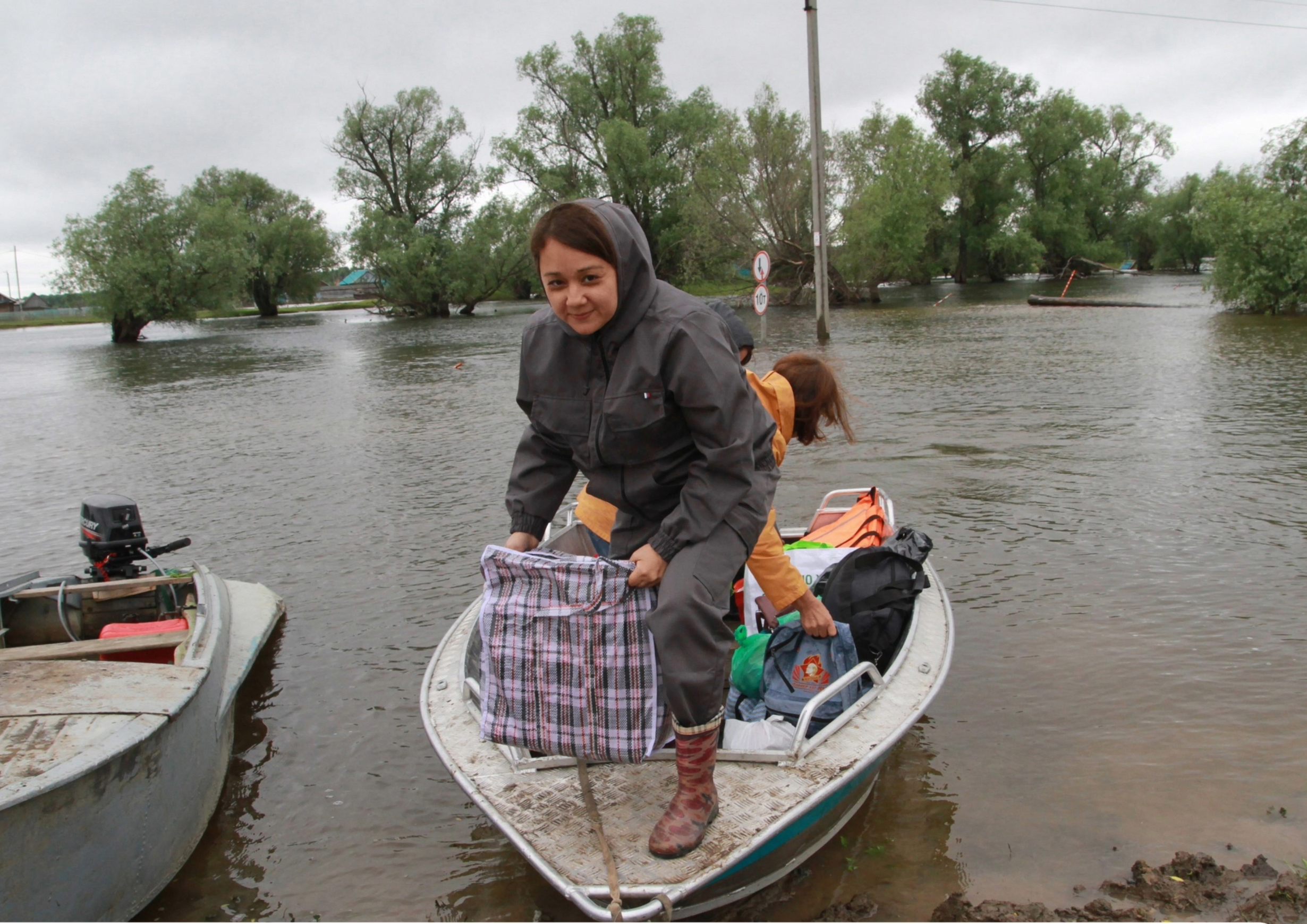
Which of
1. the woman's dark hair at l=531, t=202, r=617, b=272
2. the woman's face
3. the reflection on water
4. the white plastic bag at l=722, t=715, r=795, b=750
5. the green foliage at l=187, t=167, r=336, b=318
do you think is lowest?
the reflection on water

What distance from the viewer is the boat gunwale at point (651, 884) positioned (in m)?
2.40

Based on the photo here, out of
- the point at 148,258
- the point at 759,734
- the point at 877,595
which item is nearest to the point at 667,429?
the point at 759,734

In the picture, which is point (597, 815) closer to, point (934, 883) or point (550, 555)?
point (550, 555)

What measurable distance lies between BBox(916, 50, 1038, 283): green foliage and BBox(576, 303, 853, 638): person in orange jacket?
55.8 m

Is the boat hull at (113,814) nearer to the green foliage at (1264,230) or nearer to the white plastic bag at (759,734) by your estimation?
the white plastic bag at (759,734)

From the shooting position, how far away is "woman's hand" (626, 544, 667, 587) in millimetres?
2508

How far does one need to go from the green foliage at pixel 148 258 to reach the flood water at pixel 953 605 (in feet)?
91.8

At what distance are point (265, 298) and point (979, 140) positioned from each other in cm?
5016

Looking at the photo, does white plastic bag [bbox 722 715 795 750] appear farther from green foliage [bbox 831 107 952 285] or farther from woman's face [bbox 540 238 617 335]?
green foliage [bbox 831 107 952 285]

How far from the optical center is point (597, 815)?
2680 mm

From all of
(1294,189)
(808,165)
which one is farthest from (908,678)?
(808,165)

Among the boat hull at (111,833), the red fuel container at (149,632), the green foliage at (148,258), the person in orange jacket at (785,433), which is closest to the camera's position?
the boat hull at (111,833)

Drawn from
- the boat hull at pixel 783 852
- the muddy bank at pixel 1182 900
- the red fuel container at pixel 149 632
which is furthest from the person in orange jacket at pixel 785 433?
the red fuel container at pixel 149 632

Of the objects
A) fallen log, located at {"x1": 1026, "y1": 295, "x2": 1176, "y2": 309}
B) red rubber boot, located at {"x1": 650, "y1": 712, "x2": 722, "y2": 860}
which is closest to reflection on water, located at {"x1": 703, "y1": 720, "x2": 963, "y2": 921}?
red rubber boot, located at {"x1": 650, "y1": 712, "x2": 722, "y2": 860}
